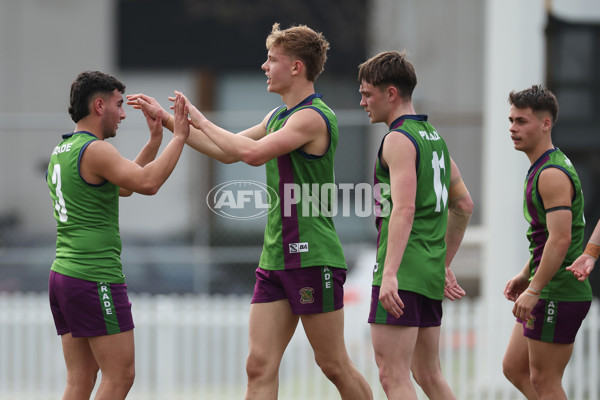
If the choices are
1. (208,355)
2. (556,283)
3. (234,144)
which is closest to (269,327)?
(234,144)

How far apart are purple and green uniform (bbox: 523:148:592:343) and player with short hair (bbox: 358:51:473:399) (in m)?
0.53

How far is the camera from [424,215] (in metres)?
5.54

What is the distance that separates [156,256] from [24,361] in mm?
6094

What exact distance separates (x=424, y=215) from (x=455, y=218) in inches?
23.6

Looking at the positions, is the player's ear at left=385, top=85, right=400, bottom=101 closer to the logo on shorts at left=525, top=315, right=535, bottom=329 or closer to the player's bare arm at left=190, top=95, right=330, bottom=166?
the player's bare arm at left=190, top=95, right=330, bottom=166

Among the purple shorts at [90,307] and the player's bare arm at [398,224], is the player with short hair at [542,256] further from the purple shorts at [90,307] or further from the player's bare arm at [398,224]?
the purple shorts at [90,307]

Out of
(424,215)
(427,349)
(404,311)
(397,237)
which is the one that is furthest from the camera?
(427,349)

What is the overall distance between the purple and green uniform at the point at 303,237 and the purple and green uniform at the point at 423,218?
1.08 feet

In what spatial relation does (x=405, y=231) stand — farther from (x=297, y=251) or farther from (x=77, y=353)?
(x=77, y=353)

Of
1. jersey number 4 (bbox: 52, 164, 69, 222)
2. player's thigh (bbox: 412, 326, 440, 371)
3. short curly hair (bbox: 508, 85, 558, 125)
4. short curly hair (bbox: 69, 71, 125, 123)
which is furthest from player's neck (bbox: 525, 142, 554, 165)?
jersey number 4 (bbox: 52, 164, 69, 222)

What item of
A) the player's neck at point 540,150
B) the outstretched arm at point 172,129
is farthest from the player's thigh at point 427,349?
the outstretched arm at point 172,129

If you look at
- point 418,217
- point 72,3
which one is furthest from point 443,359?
point 72,3

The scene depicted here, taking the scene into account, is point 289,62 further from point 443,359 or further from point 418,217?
point 443,359

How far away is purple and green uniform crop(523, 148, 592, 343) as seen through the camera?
575 cm
